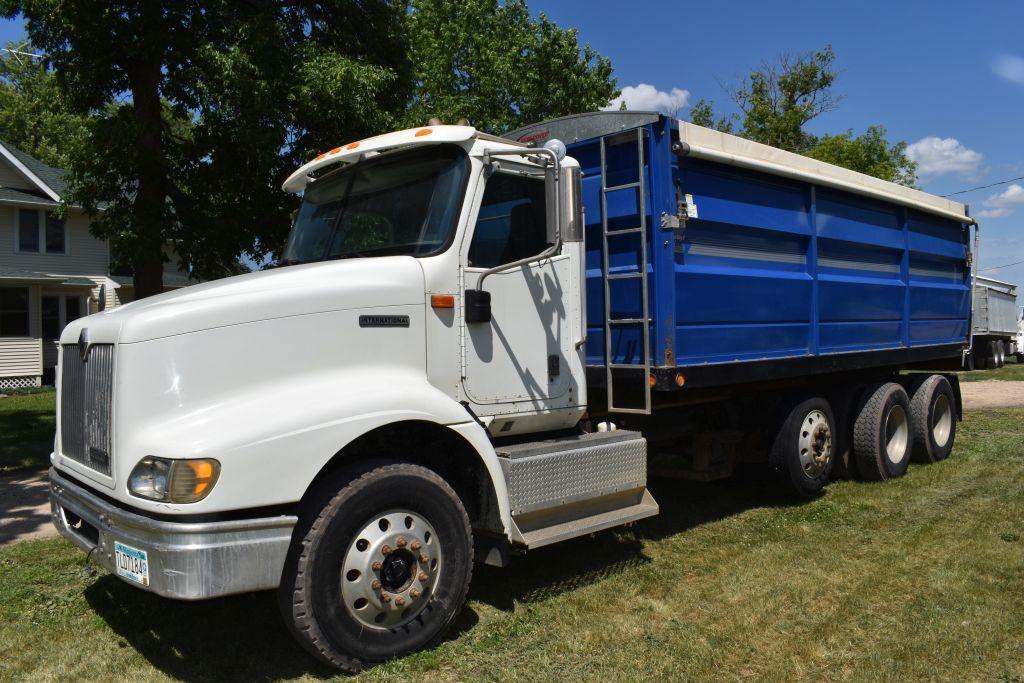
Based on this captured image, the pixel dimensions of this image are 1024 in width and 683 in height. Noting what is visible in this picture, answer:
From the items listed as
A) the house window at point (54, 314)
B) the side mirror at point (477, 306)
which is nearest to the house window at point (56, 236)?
the house window at point (54, 314)

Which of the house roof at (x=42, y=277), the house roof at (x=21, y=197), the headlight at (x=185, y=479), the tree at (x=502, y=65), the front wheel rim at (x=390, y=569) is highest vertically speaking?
the tree at (x=502, y=65)

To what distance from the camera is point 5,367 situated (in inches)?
859

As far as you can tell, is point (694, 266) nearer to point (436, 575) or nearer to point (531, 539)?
point (531, 539)

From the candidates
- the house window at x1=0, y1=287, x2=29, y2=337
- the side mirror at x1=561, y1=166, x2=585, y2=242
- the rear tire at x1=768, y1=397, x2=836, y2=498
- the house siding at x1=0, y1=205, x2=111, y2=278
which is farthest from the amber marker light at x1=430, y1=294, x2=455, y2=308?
the house window at x1=0, y1=287, x2=29, y2=337

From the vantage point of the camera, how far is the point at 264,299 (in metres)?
3.83

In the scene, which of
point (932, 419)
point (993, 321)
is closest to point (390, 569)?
point (932, 419)

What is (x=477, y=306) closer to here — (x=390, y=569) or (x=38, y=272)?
(x=390, y=569)

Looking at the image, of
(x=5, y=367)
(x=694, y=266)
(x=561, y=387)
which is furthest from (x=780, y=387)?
(x=5, y=367)

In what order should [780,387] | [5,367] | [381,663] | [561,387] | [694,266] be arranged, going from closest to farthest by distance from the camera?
[381,663] → [561,387] → [694,266] → [780,387] → [5,367]

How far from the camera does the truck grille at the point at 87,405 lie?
374 cm

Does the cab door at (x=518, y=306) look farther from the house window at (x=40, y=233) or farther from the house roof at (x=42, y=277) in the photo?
the house window at (x=40, y=233)

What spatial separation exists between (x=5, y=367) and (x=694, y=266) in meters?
22.1

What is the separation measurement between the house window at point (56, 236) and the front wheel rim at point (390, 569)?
2392cm

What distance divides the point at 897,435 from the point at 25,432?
12.5 m
